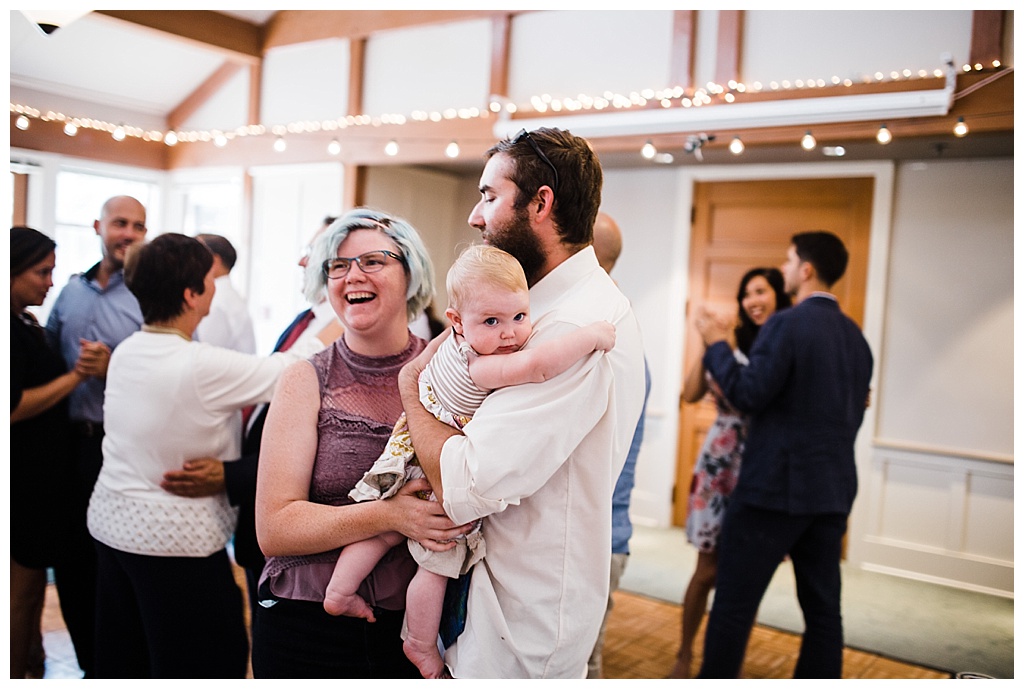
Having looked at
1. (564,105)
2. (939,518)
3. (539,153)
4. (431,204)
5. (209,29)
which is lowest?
(939,518)

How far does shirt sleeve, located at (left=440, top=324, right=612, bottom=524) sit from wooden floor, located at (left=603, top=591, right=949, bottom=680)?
2.27 meters

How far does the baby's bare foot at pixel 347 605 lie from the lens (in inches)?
61.6

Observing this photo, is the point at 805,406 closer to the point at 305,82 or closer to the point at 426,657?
the point at 426,657

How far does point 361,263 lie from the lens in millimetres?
1755

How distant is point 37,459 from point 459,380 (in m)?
1.76

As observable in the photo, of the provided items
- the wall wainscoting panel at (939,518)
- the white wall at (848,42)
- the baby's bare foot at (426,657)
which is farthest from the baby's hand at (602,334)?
the wall wainscoting panel at (939,518)

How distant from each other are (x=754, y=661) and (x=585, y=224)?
2.66 meters

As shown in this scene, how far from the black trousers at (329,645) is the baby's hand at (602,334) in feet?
2.24

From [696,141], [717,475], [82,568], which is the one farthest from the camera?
[696,141]

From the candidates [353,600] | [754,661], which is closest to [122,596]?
[353,600]

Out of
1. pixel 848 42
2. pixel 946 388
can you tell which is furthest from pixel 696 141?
pixel 946 388

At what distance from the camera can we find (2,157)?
200 centimetres

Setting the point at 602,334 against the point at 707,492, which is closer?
the point at 602,334
